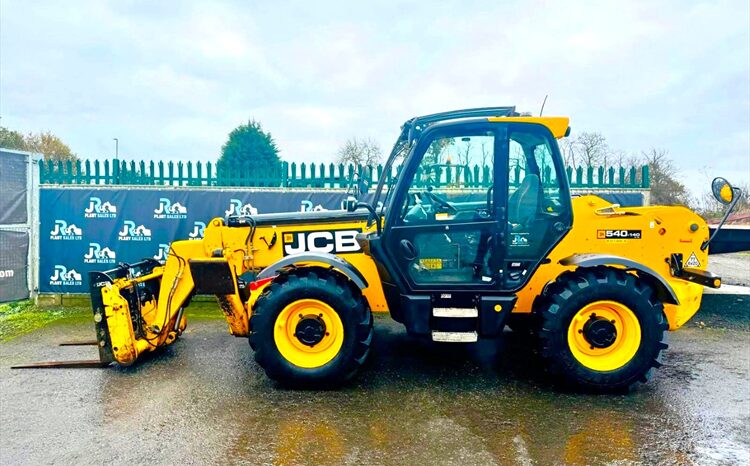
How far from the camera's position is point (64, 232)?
7.49m

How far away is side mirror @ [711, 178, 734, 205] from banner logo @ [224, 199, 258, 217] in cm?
585

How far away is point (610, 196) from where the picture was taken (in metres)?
7.56

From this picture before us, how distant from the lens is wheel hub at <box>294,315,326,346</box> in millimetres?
4219

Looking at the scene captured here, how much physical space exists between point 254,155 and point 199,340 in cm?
2019

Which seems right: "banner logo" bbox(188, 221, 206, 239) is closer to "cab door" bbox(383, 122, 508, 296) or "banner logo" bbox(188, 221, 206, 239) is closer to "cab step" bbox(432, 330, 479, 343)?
"cab door" bbox(383, 122, 508, 296)

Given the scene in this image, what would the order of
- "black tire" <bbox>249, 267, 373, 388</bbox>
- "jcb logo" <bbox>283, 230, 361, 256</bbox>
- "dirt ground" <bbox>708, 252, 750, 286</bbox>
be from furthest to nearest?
"dirt ground" <bbox>708, 252, 750, 286</bbox>
"jcb logo" <bbox>283, 230, 361, 256</bbox>
"black tire" <bbox>249, 267, 373, 388</bbox>

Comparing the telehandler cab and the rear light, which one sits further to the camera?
the rear light

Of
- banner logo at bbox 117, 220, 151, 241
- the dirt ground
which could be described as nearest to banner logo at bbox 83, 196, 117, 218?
banner logo at bbox 117, 220, 151, 241

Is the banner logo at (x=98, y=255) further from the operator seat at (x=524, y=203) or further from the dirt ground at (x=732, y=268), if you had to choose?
the dirt ground at (x=732, y=268)

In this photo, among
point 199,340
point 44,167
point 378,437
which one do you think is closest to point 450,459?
point 378,437

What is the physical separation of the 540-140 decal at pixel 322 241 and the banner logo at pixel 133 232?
347cm

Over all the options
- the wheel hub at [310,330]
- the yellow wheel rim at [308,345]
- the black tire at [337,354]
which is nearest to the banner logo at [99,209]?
the black tire at [337,354]

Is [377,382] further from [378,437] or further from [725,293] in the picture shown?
[725,293]

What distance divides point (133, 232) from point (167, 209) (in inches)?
24.5
